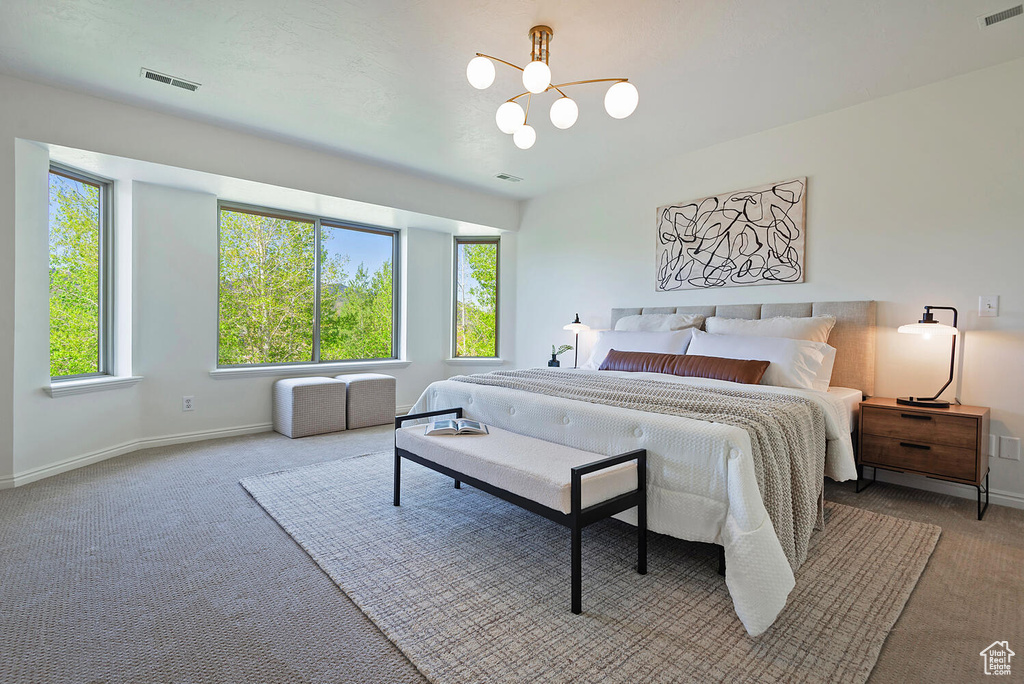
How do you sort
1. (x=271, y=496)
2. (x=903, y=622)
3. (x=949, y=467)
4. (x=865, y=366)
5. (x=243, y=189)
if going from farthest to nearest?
(x=243, y=189) → (x=865, y=366) → (x=271, y=496) → (x=949, y=467) → (x=903, y=622)

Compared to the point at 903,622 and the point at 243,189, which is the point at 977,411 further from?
the point at 243,189

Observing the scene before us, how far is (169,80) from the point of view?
307 centimetres

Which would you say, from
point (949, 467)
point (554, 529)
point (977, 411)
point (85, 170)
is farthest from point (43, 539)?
point (977, 411)

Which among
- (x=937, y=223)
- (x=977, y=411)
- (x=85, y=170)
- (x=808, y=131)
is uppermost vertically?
(x=808, y=131)

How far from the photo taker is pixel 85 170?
3.72m

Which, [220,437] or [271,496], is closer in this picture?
[271,496]

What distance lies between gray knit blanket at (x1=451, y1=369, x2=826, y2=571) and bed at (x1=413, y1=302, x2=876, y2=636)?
1 cm

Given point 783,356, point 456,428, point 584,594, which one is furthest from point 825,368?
point 456,428

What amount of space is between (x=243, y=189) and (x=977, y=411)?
5455 mm

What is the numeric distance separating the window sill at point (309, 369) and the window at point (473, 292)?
0.88m

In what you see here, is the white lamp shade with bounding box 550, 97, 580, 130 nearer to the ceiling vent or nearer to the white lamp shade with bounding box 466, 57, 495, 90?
the white lamp shade with bounding box 466, 57, 495, 90

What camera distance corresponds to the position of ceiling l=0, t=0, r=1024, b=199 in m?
2.38

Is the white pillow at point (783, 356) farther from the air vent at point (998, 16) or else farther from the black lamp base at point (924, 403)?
the air vent at point (998, 16)

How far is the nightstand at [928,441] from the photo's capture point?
2680 mm
